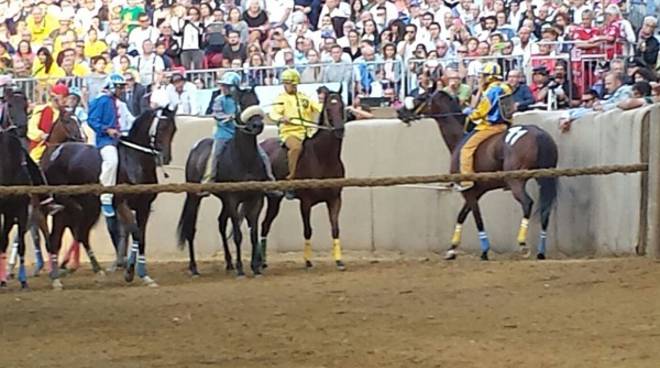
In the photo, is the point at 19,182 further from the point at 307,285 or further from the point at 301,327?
the point at 301,327

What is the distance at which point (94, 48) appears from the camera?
77.3ft

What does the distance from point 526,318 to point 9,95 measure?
720cm

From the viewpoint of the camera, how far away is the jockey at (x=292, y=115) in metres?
16.1

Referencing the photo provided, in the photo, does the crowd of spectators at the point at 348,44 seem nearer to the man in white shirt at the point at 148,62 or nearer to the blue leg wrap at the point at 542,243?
the man in white shirt at the point at 148,62

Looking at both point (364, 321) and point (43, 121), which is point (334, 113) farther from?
point (364, 321)

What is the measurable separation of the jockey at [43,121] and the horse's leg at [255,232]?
130 inches

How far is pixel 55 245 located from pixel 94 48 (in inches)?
335

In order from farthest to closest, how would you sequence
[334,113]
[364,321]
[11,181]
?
[334,113] < [11,181] < [364,321]

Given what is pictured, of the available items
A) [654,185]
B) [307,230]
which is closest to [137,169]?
[307,230]

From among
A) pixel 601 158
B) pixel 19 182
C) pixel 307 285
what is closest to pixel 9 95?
pixel 19 182

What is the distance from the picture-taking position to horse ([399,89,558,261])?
15.9 metres

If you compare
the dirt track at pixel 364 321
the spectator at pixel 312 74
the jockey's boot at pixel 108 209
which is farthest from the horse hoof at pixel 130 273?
the spectator at pixel 312 74

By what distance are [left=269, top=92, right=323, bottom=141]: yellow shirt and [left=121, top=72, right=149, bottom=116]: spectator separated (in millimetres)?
2893

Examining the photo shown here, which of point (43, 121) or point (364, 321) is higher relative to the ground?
point (43, 121)
